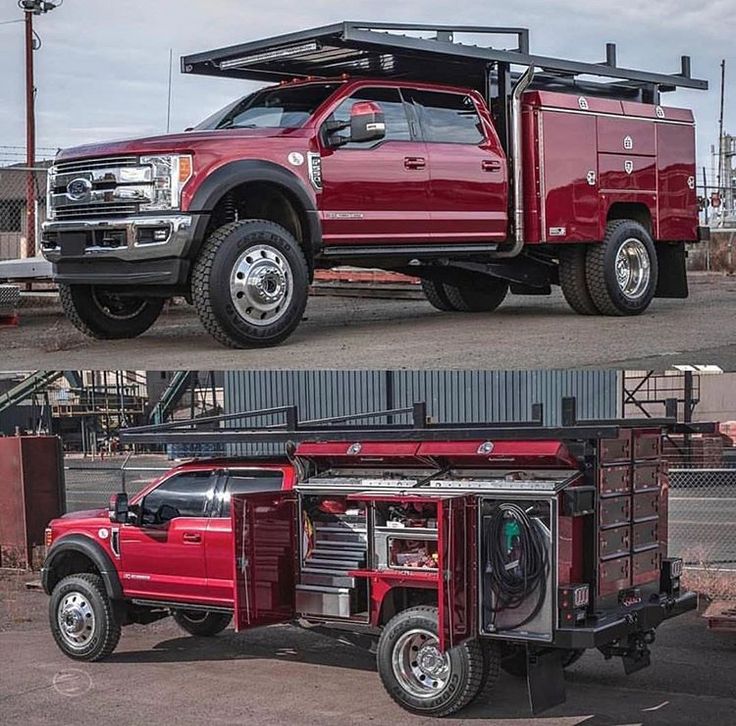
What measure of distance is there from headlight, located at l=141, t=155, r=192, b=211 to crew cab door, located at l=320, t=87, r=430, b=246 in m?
1.31

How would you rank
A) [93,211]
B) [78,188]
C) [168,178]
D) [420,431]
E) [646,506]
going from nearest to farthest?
1. [420,431]
2. [646,506]
3. [168,178]
4. [93,211]
5. [78,188]

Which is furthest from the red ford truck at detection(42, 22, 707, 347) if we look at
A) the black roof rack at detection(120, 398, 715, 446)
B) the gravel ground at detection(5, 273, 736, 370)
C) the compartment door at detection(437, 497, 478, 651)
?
the compartment door at detection(437, 497, 478, 651)

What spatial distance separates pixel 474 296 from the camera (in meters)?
14.3

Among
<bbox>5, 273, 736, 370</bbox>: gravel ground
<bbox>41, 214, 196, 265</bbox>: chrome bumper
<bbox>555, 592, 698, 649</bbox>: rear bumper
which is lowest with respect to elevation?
<bbox>555, 592, 698, 649</bbox>: rear bumper

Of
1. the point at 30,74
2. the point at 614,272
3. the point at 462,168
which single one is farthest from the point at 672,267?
the point at 30,74

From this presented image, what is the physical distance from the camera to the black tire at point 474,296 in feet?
46.9

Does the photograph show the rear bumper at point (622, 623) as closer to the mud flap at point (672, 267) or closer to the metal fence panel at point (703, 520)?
the metal fence panel at point (703, 520)

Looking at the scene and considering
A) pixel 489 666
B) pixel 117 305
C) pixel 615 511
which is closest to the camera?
pixel 489 666

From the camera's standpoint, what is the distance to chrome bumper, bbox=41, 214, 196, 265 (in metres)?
9.64

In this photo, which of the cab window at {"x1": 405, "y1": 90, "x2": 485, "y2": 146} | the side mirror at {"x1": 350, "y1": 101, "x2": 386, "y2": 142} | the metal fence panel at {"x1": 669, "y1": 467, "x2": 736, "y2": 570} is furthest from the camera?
the metal fence panel at {"x1": 669, "y1": 467, "x2": 736, "y2": 570}

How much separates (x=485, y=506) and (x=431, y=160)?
3.97 meters

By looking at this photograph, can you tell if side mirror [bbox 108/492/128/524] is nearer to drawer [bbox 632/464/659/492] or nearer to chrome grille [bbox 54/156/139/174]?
chrome grille [bbox 54/156/139/174]

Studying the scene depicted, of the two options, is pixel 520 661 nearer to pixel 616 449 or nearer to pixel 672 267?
pixel 616 449

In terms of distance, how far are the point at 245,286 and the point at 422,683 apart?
10.8ft
